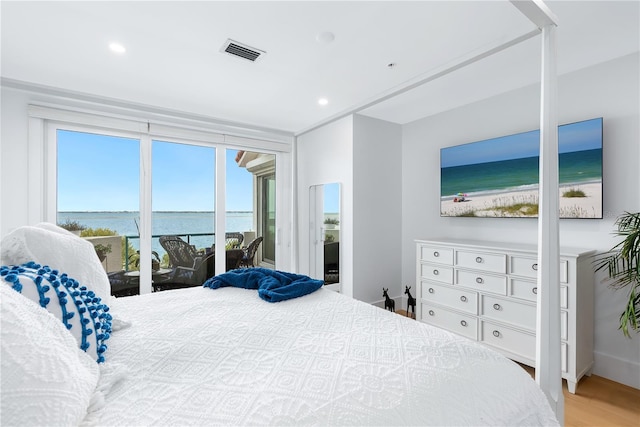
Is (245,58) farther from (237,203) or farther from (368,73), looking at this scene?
(237,203)

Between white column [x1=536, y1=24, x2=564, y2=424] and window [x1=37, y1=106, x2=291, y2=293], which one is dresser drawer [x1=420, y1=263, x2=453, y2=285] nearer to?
white column [x1=536, y1=24, x2=564, y2=424]

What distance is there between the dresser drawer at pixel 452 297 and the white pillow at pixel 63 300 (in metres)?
2.71

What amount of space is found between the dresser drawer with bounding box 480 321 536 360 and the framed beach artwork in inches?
40.9

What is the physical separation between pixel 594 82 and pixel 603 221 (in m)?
1.13

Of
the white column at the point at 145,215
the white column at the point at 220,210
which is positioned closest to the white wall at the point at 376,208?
the white column at the point at 220,210

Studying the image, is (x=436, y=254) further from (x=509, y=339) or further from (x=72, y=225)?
(x=72, y=225)

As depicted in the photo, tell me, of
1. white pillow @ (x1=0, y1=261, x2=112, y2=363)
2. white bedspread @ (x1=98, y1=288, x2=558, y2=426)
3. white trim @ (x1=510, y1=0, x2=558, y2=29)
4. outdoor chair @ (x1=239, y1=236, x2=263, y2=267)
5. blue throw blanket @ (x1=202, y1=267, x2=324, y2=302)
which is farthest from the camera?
outdoor chair @ (x1=239, y1=236, x2=263, y2=267)

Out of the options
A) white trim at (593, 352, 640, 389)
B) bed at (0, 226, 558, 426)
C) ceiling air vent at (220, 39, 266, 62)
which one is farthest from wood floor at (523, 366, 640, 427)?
ceiling air vent at (220, 39, 266, 62)

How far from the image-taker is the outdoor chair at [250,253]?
165 inches

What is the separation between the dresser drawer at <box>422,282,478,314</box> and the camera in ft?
9.00

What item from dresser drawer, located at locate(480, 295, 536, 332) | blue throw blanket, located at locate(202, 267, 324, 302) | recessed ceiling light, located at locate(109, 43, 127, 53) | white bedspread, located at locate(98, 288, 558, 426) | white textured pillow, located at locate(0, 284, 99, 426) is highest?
recessed ceiling light, located at locate(109, 43, 127, 53)

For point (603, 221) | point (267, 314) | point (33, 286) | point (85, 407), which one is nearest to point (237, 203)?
point (267, 314)

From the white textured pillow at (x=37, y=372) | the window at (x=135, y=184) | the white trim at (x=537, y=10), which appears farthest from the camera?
the window at (x=135, y=184)

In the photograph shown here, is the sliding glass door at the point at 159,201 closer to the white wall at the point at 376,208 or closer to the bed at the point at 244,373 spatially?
the white wall at the point at 376,208
